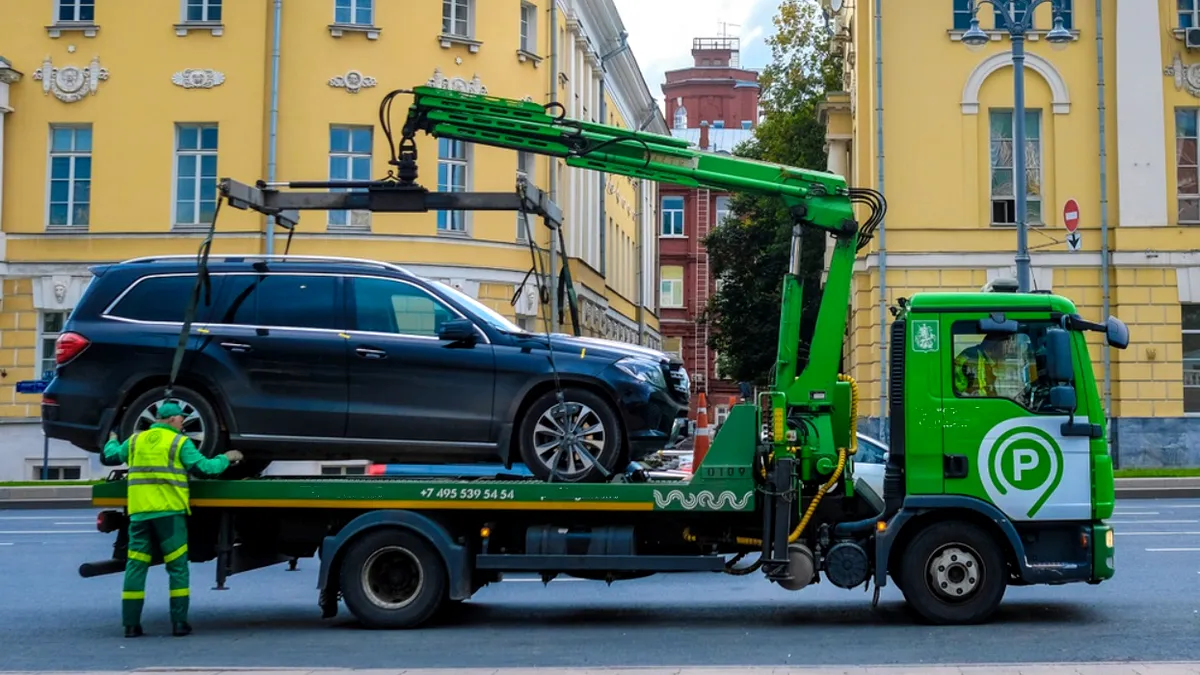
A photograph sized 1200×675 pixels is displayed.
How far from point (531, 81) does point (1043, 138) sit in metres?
10.6

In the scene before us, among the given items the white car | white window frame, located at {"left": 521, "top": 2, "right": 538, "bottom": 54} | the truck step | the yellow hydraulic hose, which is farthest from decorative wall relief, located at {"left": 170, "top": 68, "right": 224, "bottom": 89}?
the yellow hydraulic hose

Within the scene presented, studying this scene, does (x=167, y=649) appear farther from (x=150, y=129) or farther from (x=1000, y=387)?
(x=150, y=129)

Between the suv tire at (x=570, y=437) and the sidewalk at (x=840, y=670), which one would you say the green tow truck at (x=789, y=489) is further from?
the sidewalk at (x=840, y=670)

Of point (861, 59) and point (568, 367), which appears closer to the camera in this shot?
point (568, 367)

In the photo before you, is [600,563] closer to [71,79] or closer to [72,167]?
[72,167]

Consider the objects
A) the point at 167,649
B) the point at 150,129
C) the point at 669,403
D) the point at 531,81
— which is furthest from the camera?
the point at 531,81

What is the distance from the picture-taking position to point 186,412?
1120 cm

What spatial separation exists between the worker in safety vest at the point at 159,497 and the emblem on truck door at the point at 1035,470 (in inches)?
222

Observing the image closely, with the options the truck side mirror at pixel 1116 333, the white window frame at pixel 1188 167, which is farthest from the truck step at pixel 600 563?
the white window frame at pixel 1188 167

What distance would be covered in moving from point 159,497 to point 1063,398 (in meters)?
6.63

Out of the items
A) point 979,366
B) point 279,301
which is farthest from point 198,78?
point 979,366

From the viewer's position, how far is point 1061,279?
3006 cm

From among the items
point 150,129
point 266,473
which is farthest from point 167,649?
point 150,129

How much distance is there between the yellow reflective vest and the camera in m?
10.7
